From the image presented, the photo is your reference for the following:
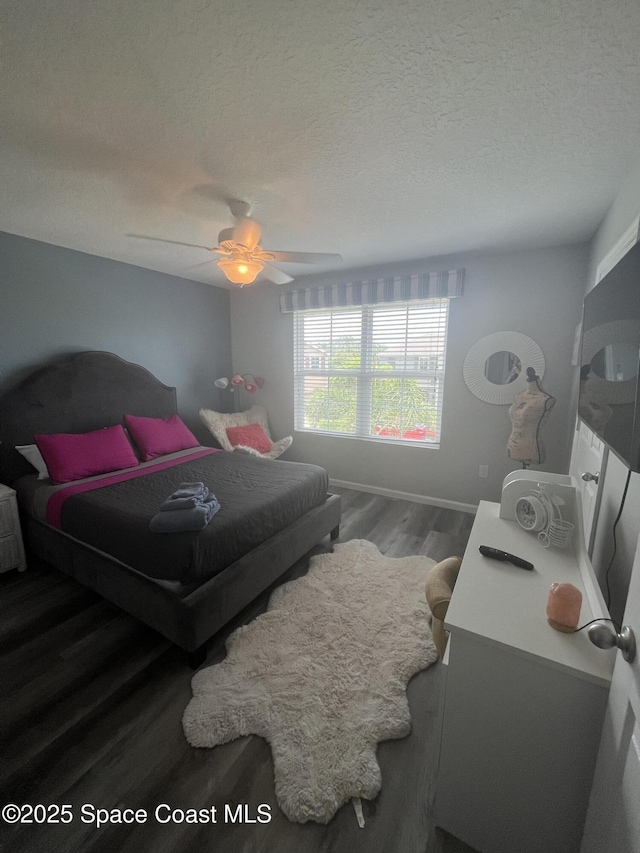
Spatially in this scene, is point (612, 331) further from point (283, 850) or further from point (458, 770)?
point (283, 850)

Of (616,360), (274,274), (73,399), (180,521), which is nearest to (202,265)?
(274,274)

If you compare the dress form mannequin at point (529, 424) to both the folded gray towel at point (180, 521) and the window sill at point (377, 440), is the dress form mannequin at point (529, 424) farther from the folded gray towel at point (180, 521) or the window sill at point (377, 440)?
the folded gray towel at point (180, 521)

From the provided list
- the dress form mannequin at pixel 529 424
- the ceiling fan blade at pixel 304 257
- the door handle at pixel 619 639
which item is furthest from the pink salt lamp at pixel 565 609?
the ceiling fan blade at pixel 304 257

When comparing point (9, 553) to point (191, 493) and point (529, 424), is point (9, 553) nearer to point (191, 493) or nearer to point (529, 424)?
point (191, 493)

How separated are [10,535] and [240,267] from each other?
2.35 meters

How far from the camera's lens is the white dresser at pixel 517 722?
0.82 metres

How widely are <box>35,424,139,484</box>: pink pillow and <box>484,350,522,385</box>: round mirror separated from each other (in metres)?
3.25

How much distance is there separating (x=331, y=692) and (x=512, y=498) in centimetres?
118

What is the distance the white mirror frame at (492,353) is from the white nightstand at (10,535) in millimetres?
3706

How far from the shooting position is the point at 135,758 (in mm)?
1232

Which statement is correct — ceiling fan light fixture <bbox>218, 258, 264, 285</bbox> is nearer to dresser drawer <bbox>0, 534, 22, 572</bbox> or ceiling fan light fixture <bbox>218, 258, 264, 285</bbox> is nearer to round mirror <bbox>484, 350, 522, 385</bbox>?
round mirror <bbox>484, 350, 522, 385</bbox>

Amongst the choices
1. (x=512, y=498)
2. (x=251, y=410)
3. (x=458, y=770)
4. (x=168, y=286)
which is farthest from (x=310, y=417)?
(x=458, y=770)

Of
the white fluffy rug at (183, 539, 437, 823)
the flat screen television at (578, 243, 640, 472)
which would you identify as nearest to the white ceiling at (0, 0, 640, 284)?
the flat screen television at (578, 243, 640, 472)

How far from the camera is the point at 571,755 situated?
0.83 meters
